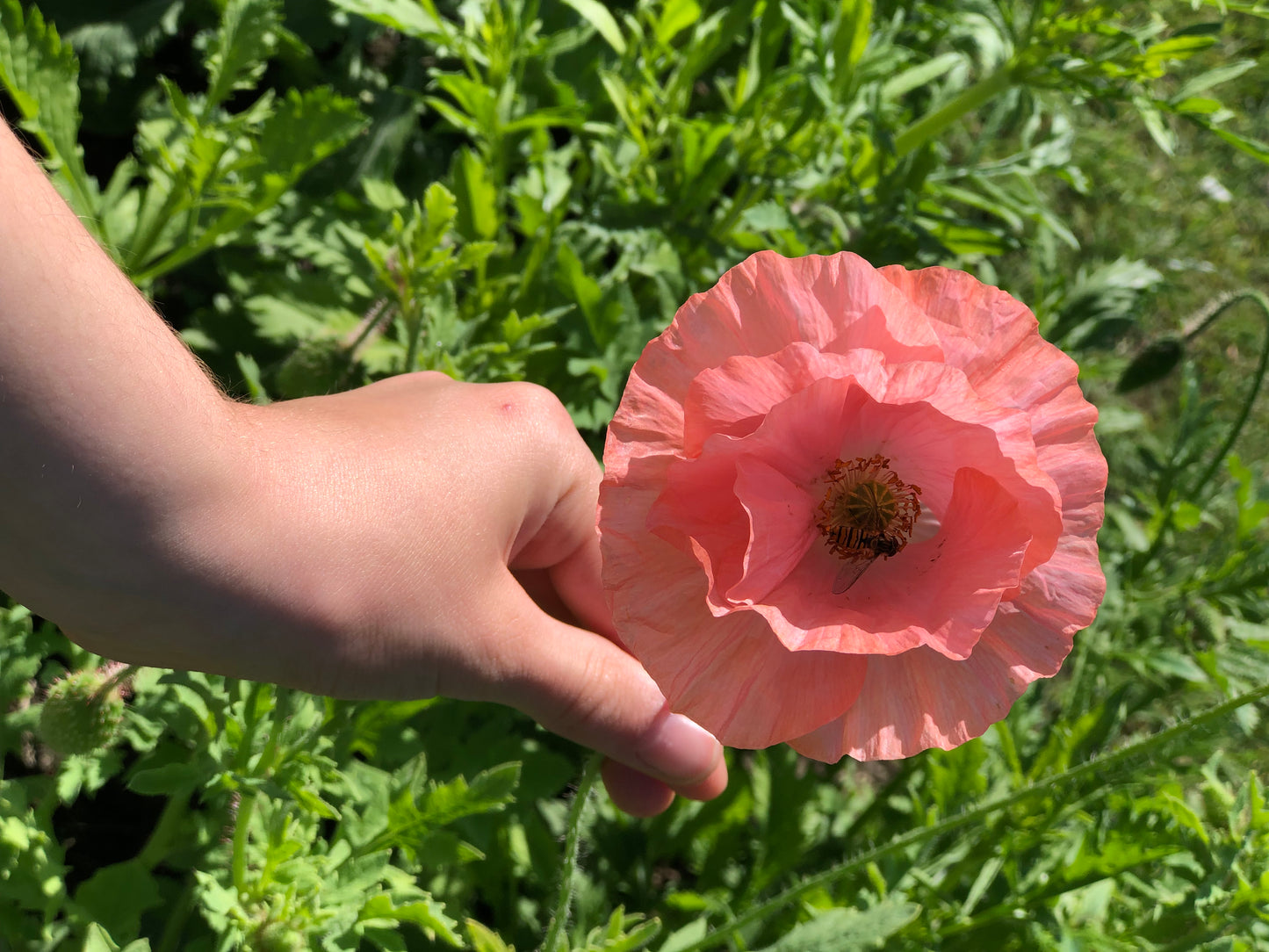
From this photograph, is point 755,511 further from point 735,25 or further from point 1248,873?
point 735,25

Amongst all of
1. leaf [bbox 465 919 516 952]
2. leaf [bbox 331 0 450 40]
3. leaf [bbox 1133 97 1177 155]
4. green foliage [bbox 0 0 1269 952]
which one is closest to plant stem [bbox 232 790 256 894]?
green foliage [bbox 0 0 1269 952]

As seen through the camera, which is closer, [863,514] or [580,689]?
[863,514]

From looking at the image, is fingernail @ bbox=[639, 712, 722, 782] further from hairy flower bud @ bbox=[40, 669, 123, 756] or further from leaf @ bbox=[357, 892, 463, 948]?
hairy flower bud @ bbox=[40, 669, 123, 756]

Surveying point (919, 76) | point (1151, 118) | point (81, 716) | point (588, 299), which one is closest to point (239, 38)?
point (588, 299)

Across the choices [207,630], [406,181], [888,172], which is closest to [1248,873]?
[888,172]

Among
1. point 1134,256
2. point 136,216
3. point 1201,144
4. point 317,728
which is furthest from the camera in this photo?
point 1201,144

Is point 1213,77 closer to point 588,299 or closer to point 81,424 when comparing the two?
point 588,299

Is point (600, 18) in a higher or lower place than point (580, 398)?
higher
